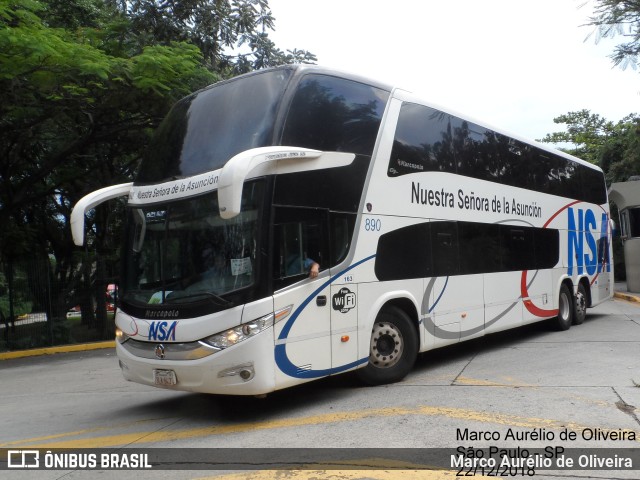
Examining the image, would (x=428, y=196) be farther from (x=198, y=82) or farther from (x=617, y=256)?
(x=617, y=256)

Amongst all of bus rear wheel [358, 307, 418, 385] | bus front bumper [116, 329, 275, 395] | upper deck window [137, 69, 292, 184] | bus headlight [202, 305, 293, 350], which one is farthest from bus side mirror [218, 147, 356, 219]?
bus rear wheel [358, 307, 418, 385]

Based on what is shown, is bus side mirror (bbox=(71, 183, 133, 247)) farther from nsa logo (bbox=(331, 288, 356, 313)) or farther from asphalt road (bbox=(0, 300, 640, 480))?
nsa logo (bbox=(331, 288, 356, 313))

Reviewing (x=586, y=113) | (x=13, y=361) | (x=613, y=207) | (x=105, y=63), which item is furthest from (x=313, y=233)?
(x=586, y=113)

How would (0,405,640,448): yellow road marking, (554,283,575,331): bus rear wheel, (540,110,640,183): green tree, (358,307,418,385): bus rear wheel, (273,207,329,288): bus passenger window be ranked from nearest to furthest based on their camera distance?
(0,405,640,448): yellow road marking
(273,207,329,288): bus passenger window
(358,307,418,385): bus rear wheel
(554,283,575,331): bus rear wheel
(540,110,640,183): green tree

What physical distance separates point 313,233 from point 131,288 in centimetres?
226

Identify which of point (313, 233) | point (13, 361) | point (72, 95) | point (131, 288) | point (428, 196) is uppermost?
point (72, 95)

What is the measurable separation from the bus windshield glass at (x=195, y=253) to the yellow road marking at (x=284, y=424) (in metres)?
1.37

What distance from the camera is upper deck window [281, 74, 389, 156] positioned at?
7.01 metres

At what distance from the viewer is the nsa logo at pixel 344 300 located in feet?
23.7

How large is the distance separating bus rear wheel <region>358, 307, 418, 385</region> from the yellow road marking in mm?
1228

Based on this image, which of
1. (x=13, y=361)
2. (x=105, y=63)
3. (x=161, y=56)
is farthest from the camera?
(x=13, y=361)

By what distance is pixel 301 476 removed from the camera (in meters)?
4.84

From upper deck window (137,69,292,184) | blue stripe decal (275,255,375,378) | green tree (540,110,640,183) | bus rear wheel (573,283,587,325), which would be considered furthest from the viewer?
green tree (540,110,640,183)

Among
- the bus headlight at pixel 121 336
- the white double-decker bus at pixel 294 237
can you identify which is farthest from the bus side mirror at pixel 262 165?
the bus headlight at pixel 121 336
